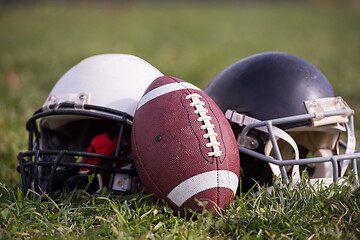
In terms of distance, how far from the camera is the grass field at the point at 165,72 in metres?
1.62

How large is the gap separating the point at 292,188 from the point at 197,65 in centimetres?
447

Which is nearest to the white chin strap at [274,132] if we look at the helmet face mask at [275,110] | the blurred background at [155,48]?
the helmet face mask at [275,110]

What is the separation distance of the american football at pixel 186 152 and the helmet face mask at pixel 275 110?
8.0 inches

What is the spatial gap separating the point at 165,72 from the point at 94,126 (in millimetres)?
3285

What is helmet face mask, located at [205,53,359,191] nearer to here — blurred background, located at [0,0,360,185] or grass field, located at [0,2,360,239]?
grass field, located at [0,2,360,239]

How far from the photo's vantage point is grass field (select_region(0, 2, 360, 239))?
1619 millimetres

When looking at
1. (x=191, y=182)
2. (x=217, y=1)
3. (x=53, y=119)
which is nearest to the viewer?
(x=191, y=182)

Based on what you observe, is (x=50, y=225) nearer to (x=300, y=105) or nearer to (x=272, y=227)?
(x=272, y=227)

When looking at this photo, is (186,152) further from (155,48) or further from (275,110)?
(155,48)

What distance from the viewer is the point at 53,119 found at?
220 cm

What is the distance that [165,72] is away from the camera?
5.56 meters

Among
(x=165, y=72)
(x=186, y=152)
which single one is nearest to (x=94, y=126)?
(x=186, y=152)

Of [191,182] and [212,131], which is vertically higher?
[212,131]

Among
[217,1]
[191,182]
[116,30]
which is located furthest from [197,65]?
[217,1]
